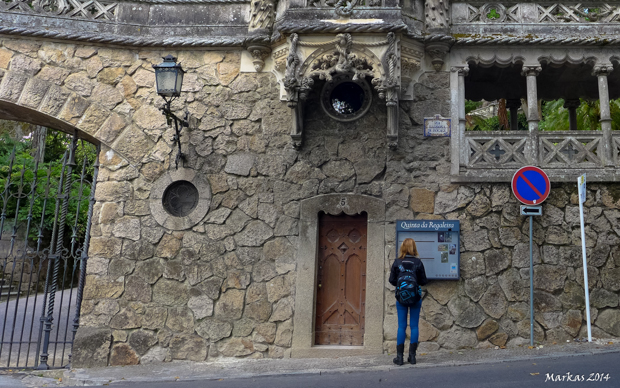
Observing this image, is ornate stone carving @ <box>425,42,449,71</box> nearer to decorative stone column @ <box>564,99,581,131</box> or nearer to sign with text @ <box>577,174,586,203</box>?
sign with text @ <box>577,174,586,203</box>

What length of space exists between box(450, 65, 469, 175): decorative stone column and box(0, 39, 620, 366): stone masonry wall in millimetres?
125

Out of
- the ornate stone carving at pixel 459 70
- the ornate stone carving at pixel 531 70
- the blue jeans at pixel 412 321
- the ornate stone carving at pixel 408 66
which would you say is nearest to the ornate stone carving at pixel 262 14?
the ornate stone carving at pixel 408 66

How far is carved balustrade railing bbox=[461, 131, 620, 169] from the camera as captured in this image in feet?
23.2

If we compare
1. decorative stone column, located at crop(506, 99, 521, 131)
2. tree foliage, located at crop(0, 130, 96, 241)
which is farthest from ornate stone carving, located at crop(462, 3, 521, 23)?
tree foliage, located at crop(0, 130, 96, 241)

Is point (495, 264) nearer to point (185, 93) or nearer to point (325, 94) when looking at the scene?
point (325, 94)

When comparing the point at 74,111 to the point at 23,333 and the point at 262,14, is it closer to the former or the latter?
the point at 262,14

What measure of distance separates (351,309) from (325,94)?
3174mm

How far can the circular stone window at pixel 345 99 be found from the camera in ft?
24.3

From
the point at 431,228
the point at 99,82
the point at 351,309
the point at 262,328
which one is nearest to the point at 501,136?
the point at 431,228

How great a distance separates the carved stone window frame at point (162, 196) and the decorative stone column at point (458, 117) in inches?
141

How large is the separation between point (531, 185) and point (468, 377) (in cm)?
281

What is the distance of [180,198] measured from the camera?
7410 mm

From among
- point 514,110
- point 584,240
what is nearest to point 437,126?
point 584,240

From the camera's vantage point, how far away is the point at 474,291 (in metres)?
6.85
